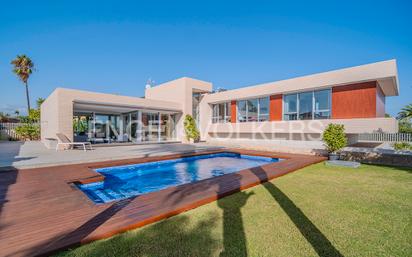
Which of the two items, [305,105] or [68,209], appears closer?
[68,209]

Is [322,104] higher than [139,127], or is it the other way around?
[322,104]

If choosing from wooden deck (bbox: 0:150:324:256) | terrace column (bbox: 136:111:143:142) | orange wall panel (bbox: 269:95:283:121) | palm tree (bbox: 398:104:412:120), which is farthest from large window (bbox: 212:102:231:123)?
wooden deck (bbox: 0:150:324:256)

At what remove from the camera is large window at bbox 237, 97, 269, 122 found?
49.8ft

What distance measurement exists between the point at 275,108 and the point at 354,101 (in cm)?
458

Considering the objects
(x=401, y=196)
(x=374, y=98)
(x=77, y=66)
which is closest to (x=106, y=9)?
(x=77, y=66)

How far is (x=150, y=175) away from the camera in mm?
8211

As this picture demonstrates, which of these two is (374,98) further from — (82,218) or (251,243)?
(82,218)

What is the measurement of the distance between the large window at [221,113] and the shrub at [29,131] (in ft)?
58.4

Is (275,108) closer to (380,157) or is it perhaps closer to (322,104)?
(322,104)

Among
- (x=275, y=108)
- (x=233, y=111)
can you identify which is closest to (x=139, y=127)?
(x=233, y=111)

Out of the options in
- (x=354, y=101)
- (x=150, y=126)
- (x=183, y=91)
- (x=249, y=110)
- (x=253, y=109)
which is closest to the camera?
(x=354, y=101)

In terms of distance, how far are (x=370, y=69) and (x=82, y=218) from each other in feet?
43.4

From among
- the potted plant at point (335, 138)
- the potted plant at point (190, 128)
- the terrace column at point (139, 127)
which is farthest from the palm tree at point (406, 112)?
the terrace column at point (139, 127)

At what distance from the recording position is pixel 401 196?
468 centimetres
